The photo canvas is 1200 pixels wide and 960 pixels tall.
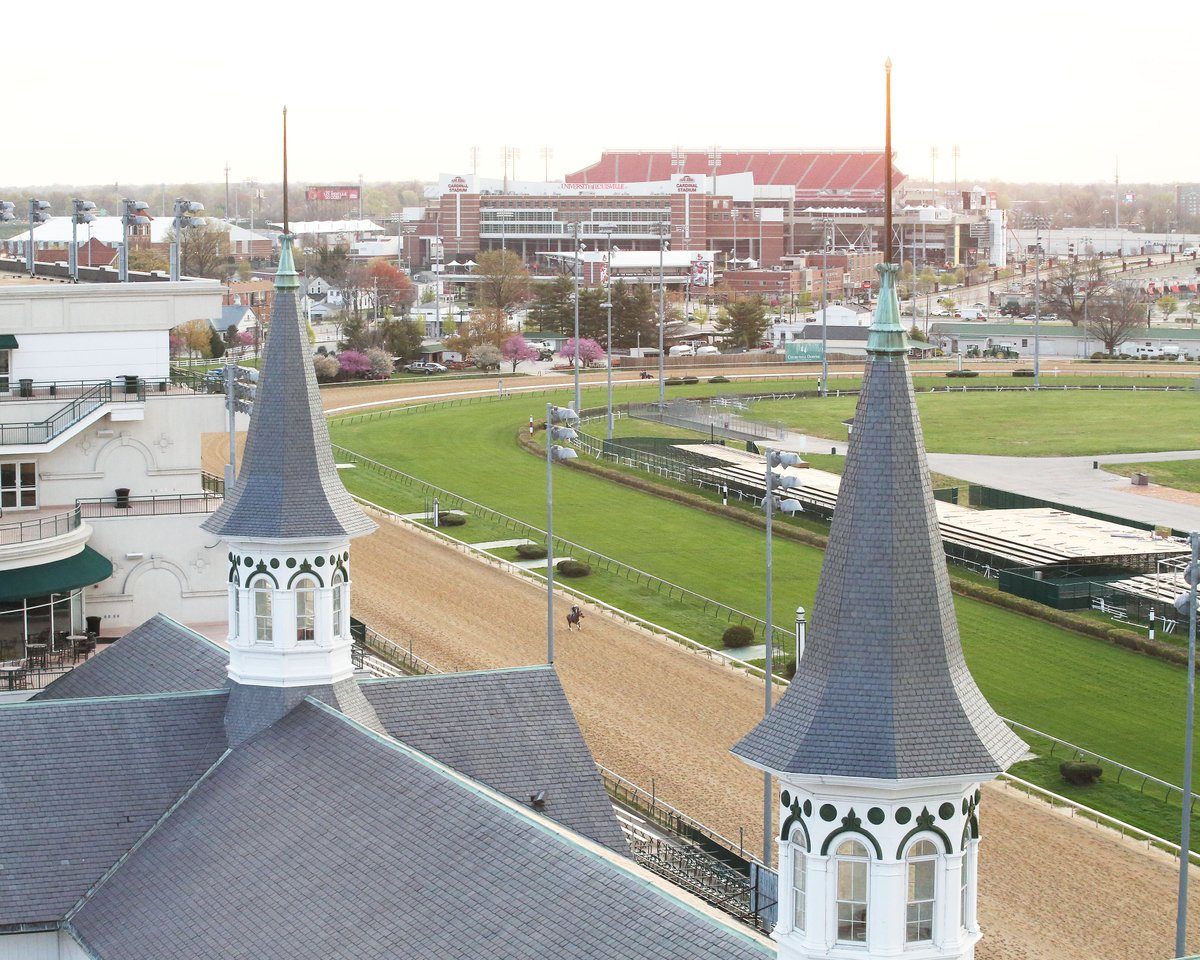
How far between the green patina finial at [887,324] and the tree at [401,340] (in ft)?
408

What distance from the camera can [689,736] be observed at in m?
49.7

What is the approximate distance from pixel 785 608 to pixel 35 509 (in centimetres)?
2423

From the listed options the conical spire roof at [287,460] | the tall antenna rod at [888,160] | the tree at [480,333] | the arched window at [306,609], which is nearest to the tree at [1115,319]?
the tree at [480,333]

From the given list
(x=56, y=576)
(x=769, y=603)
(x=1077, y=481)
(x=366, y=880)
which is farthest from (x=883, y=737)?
(x=1077, y=481)

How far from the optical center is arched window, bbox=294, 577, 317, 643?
32.9 m

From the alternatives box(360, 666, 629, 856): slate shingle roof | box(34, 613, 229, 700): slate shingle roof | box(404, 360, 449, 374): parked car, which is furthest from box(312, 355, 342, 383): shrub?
box(360, 666, 629, 856): slate shingle roof

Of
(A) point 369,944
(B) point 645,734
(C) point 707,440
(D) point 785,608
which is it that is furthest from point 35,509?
(C) point 707,440

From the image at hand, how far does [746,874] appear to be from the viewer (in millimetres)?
37781

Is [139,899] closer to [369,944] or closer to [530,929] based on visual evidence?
[369,944]

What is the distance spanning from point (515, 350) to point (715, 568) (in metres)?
77.7

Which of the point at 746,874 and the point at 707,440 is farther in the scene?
the point at 707,440

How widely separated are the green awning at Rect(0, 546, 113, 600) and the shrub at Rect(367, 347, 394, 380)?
86.4m

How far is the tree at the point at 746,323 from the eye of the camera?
16238cm

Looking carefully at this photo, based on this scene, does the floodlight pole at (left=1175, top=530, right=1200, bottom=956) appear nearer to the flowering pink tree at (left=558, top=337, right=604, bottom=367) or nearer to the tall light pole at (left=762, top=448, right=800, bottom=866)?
the tall light pole at (left=762, top=448, right=800, bottom=866)
